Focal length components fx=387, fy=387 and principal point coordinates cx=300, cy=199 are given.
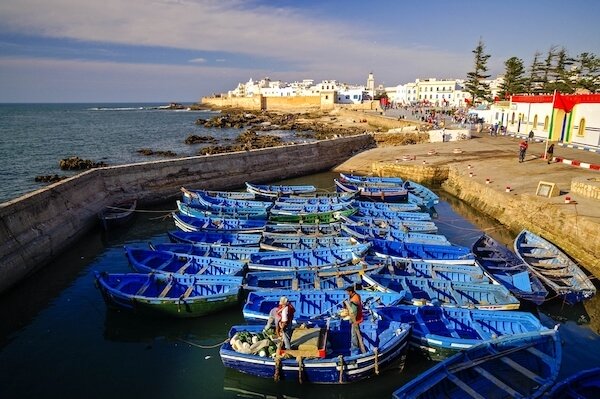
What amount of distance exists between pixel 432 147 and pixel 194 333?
109 ft

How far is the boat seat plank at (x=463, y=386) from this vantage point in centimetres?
813

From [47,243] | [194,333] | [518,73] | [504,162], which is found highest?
[518,73]

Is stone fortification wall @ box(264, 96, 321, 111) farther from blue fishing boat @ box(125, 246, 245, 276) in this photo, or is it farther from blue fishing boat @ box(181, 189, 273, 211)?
blue fishing boat @ box(125, 246, 245, 276)

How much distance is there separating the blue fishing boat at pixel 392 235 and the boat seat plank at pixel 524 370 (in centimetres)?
811

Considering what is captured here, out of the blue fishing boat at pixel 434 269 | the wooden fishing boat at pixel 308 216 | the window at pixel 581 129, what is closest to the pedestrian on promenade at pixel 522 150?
the window at pixel 581 129

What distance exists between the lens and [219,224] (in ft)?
64.9

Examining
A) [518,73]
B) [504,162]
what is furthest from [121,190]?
[518,73]

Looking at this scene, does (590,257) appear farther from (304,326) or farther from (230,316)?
(230,316)

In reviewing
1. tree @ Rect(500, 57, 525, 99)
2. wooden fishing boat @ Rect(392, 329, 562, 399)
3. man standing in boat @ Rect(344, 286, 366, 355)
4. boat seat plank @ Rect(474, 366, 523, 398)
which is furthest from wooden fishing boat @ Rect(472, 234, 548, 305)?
tree @ Rect(500, 57, 525, 99)

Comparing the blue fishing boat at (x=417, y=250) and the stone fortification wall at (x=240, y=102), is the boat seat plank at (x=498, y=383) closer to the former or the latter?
the blue fishing boat at (x=417, y=250)

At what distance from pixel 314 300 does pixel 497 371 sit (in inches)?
216

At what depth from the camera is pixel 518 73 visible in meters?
58.2

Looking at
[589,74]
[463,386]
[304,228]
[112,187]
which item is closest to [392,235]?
[304,228]

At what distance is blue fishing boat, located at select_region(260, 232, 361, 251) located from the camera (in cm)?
1684
